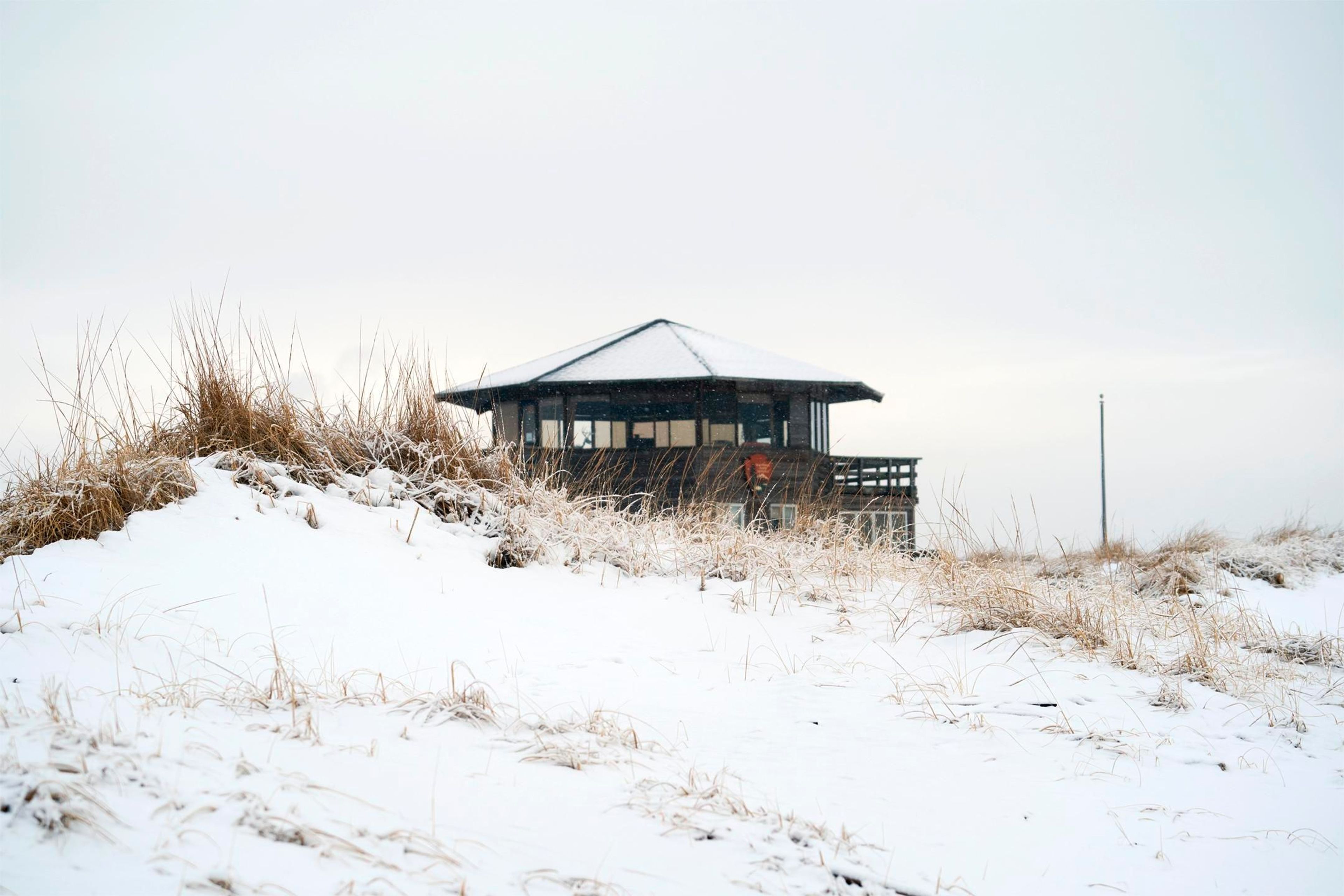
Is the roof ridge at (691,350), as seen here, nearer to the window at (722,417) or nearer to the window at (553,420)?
the window at (722,417)

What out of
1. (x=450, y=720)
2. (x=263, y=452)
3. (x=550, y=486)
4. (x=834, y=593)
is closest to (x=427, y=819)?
(x=450, y=720)

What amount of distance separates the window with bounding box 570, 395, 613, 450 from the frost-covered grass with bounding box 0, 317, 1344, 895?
1440 centimetres

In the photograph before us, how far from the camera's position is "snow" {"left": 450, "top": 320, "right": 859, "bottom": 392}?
19141mm

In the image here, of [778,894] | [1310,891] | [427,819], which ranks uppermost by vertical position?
[427,819]

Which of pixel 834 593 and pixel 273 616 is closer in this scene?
pixel 273 616

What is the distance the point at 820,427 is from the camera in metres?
22.3

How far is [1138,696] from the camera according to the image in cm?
355

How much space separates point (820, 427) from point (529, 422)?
8019 mm

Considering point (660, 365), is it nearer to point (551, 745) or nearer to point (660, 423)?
point (660, 423)

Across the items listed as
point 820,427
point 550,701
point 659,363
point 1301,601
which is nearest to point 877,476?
point 820,427

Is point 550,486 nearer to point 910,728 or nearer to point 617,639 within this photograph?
point 617,639

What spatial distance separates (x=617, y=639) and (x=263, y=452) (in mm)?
2982


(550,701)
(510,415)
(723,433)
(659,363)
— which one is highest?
(659,363)

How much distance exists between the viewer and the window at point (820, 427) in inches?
851
